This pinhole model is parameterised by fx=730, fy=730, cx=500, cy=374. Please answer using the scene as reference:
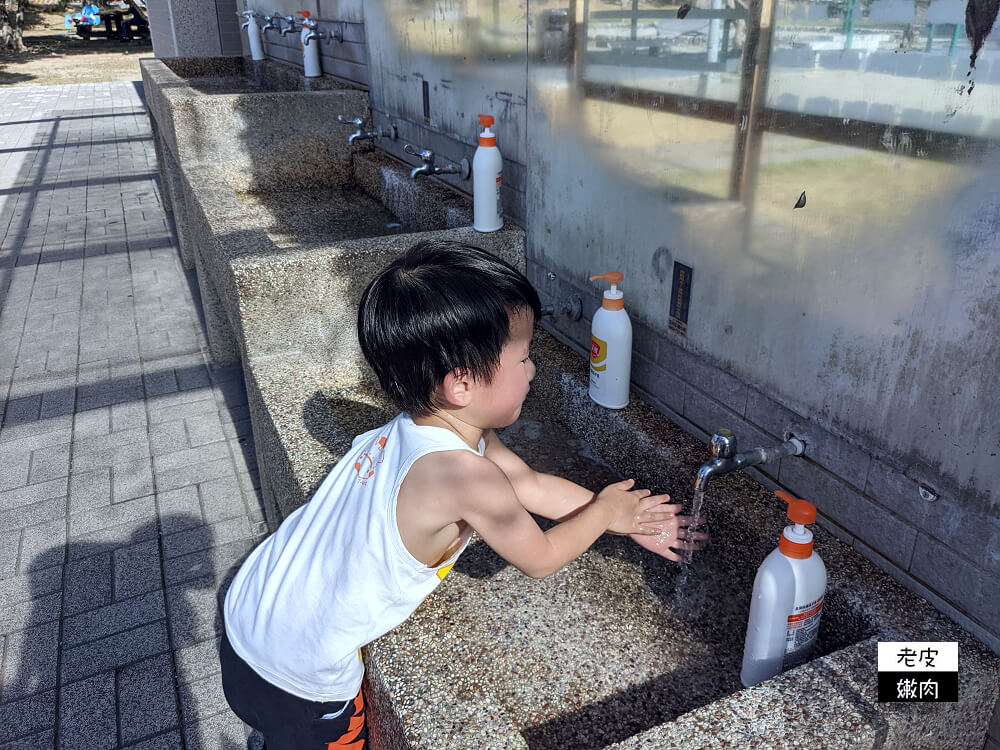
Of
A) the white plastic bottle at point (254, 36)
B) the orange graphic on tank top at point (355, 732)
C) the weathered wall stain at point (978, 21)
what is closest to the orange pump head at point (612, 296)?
the weathered wall stain at point (978, 21)

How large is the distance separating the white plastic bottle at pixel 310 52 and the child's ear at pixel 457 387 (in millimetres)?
4984

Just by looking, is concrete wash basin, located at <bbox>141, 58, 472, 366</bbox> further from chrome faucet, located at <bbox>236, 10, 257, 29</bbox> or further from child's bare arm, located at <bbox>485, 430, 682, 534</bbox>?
chrome faucet, located at <bbox>236, 10, 257, 29</bbox>

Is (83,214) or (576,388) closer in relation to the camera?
(576,388)

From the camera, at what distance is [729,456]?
1.74m

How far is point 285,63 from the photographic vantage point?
6.78m

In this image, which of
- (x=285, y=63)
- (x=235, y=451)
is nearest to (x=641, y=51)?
(x=235, y=451)

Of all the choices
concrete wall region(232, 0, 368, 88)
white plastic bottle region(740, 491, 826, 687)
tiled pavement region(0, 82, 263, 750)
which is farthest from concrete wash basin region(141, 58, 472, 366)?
white plastic bottle region(740, 491, 826, 687)

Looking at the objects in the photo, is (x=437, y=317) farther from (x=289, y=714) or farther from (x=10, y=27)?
(x=10, y=27)

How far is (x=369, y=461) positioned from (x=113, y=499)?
8.66ft

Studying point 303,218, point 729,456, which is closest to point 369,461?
point 729,456

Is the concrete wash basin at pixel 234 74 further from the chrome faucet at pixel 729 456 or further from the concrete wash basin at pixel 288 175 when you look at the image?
the chrome faucet at pixel 729 456

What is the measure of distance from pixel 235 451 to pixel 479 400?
9.57ft

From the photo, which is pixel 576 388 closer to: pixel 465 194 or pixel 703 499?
pixel 703 499

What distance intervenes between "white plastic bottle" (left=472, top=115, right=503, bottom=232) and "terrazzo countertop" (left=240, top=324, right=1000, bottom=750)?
1.08m
